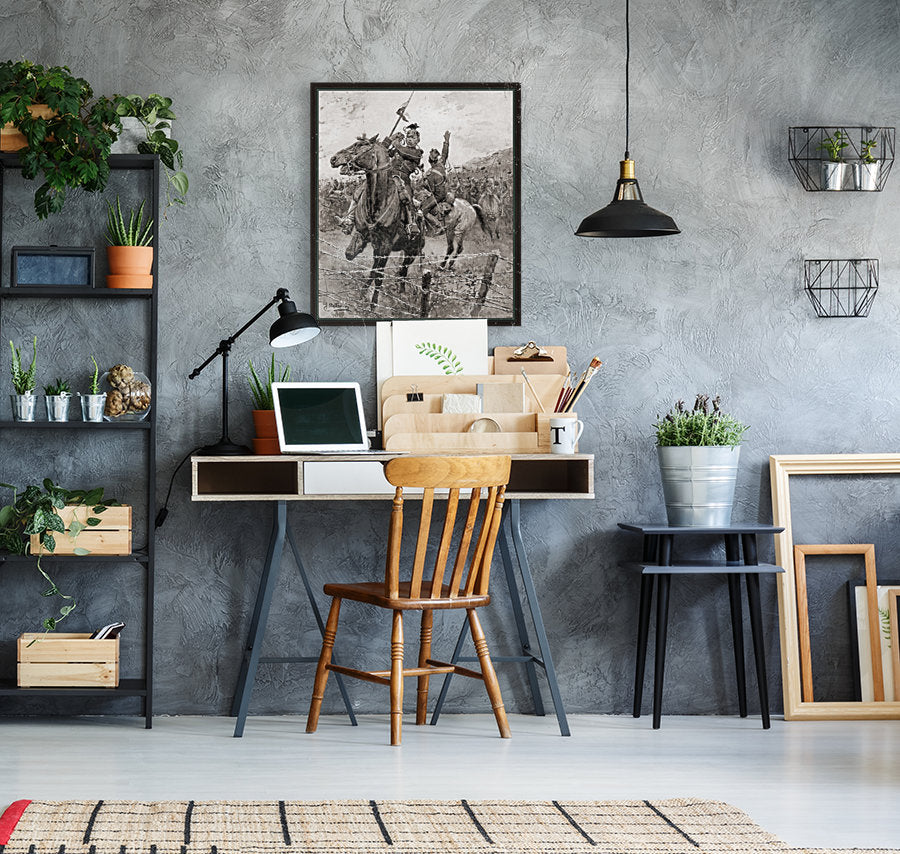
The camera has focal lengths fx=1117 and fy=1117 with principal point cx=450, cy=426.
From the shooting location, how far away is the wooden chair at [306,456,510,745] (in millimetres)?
3434

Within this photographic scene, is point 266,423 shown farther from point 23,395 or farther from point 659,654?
point 659,654

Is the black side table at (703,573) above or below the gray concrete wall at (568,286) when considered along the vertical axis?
below

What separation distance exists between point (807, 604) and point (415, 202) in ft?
6.75

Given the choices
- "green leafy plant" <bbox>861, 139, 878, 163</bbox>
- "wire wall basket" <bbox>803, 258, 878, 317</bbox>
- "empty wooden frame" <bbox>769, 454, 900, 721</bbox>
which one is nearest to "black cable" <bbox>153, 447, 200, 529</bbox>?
"empty wooden frame" <bbox>769, 454, 900, 721</bbox>

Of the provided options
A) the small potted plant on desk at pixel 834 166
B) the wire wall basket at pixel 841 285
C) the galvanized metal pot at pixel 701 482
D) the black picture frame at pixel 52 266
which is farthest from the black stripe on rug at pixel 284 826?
the small potted plant on desk at pixel 834 166

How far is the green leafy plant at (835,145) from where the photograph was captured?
4094 mm

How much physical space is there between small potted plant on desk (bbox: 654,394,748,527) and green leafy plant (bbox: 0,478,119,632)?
6.26ft

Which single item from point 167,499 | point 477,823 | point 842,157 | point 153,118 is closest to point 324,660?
point 167,499

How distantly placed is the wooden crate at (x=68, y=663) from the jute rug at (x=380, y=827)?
0.96 m

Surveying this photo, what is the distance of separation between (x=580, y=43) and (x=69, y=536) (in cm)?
252

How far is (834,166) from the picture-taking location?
407cm

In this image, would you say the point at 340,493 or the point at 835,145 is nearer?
the point at 340,493

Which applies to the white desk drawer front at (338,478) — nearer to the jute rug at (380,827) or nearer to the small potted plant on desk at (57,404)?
the small potted plant on desk at (57,404)

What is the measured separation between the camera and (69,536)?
12.2 ft
